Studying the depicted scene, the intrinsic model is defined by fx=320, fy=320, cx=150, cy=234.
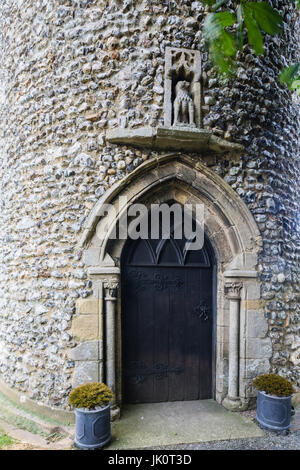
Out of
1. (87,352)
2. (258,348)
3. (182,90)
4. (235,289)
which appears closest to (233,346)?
(258,348)

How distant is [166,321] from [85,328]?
0.99 m

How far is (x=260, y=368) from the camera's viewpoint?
3.62m

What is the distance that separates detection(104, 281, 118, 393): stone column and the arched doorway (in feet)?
1.01

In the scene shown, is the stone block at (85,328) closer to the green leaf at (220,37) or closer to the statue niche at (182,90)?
the statue niche at (182,90)

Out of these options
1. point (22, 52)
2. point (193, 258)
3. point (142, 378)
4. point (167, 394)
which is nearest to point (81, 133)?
point (22, 52)

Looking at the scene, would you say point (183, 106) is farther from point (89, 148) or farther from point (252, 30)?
point (252, 30)

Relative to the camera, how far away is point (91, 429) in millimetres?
2859

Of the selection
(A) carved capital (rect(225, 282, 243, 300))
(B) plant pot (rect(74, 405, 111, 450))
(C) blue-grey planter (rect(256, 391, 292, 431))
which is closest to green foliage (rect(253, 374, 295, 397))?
(C) blue-grey planter (rect(256, 391, 292, 431))

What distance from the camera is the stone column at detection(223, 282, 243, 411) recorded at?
3594 mm

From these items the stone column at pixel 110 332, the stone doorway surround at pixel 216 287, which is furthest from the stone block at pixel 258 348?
the stone column at pixel 110 332

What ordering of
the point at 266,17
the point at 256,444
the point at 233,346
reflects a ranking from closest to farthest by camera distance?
the point at 266,17, the point at 256,444, the point at 233,346

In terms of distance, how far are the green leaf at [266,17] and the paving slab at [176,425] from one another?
325cm

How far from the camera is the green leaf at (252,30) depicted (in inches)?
53.8

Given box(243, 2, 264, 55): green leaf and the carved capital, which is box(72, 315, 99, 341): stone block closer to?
the carved capital
